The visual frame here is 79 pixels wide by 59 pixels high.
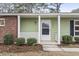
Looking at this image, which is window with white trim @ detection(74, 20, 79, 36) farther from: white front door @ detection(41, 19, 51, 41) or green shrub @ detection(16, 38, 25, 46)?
green shrub @ detection(16, 38, 25, 46)

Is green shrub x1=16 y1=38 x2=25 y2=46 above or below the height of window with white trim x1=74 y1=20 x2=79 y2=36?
below

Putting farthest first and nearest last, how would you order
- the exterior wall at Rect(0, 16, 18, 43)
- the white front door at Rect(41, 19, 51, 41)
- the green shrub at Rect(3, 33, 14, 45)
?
1. the white front door at Rect(41, 19, 51, 41)
2. the exterior wall at Rect(0, 16, 18, 43)
3. the green shrub at Rect(3, 33, 14, 45)

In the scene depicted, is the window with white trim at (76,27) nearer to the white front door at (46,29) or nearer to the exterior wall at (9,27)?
the white front door at (46,29)

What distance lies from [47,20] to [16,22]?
318 cm

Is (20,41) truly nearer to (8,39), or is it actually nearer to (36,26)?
(8,39)

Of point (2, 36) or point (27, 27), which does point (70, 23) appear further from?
point (2, 36)

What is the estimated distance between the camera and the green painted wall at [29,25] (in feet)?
59.2

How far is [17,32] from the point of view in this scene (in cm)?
1662

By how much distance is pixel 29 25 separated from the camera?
59.4 feet

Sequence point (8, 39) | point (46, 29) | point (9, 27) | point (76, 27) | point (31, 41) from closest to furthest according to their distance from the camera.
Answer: point (31, 41) < point (8, 39) < point (9, 27) < point (76, 27) < point (46, 29)

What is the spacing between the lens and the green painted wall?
59.2ft

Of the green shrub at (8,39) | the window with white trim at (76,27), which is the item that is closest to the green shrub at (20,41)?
the green shrub at (8,39)

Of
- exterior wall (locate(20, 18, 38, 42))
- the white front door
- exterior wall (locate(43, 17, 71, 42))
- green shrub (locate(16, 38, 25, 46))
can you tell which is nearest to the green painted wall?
exterior wall (locate(20, 18, 38, 42))

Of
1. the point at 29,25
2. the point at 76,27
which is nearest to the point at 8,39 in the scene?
the point at 29,25
